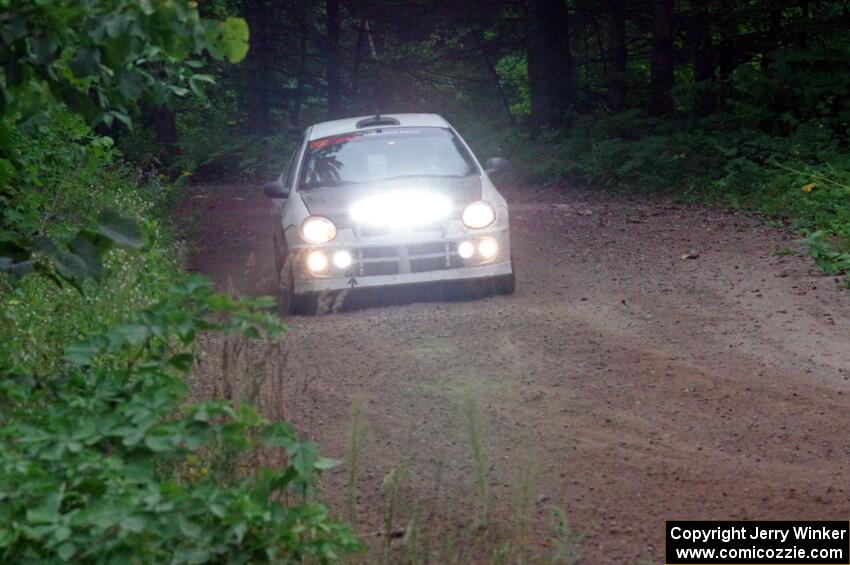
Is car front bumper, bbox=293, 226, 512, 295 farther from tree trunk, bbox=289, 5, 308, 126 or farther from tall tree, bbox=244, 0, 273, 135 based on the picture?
tree trunk, bbox=289, 5, 308, 126

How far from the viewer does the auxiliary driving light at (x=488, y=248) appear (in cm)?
1092

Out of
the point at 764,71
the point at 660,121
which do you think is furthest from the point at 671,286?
the point at 660,121

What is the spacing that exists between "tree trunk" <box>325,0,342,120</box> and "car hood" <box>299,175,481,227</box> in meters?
20.1

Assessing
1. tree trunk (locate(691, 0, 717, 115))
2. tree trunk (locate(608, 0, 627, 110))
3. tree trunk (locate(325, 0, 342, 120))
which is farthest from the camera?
tree trunk (locate(325, 0, 342, 120))

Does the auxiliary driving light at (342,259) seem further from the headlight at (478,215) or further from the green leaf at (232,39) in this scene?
the green leaf at (232,39)

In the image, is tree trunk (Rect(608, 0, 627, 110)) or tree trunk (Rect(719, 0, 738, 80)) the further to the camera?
tree trunk (Rect(608, 0, 627, 110))

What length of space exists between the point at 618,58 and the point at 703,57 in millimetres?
2253

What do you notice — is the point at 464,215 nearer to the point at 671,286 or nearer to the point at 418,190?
the point at 418,190

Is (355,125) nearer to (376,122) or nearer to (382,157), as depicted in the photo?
(376,122)

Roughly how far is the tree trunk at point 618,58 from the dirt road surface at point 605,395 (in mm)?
14198

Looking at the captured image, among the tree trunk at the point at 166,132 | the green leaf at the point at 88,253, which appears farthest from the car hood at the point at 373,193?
the tree trunk at the point at 166,132

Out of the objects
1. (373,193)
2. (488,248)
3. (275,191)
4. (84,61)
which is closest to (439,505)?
(84,61)

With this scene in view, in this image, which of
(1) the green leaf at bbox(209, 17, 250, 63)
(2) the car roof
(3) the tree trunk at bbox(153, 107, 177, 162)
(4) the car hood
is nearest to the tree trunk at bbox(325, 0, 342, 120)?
(3) the tree trunk at bbox(153, 107, 177, 162)

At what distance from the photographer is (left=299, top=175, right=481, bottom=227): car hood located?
10859mm
